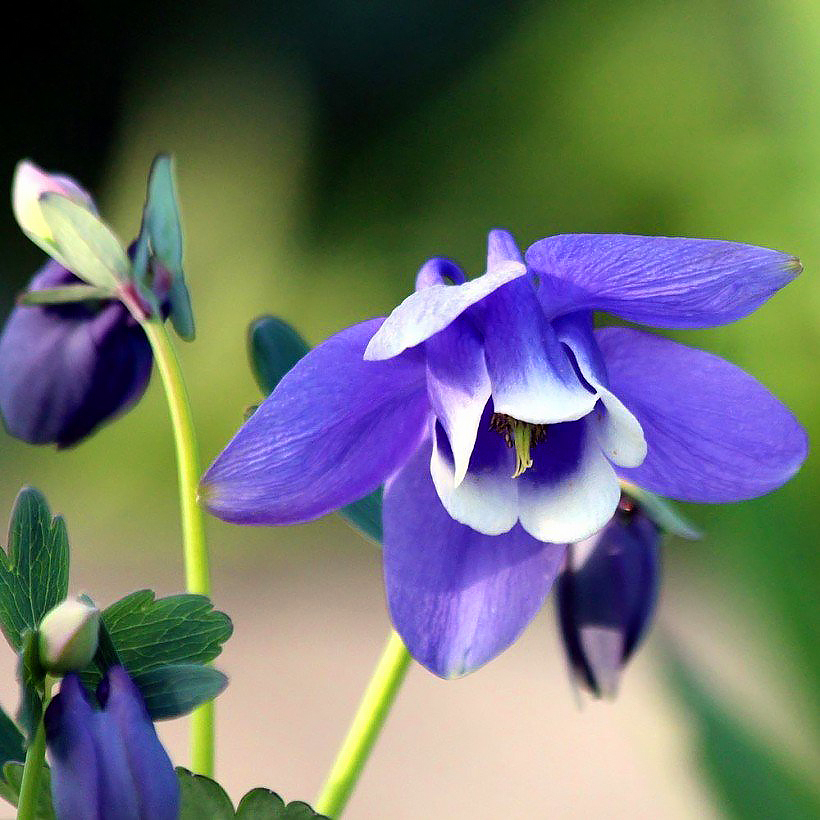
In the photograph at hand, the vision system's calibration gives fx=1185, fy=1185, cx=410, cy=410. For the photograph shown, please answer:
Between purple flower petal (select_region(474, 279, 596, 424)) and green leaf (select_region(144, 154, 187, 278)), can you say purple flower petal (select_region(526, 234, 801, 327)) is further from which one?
green leaf (select_region(144, 154, 187, 278))

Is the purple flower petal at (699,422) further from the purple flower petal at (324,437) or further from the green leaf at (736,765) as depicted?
the green leaf at (736,765)

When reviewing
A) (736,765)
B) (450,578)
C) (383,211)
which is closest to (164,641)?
(450,578)

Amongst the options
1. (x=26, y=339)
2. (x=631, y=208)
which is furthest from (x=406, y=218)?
(x=26, y=339)

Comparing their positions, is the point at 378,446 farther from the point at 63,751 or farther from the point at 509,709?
the point at 509,709

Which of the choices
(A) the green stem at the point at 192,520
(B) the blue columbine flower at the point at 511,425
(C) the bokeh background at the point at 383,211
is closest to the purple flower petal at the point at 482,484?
(B) the blue columbine flower at the point at 511,425

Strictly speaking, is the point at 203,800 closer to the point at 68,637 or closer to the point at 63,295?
the point at 68,637

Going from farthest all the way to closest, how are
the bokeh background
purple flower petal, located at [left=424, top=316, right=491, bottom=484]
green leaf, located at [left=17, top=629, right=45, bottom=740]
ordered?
the bokeh background < purple flower petal, located at [left=424, top=316, right=491, bottom=484] < green leaf, located at [left=17, top=629, right=45, bottom=740]

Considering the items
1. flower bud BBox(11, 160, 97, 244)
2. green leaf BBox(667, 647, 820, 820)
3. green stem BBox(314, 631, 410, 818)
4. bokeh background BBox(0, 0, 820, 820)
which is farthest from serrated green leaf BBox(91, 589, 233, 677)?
bokeh background BBox(0, 0, 820, 820)
